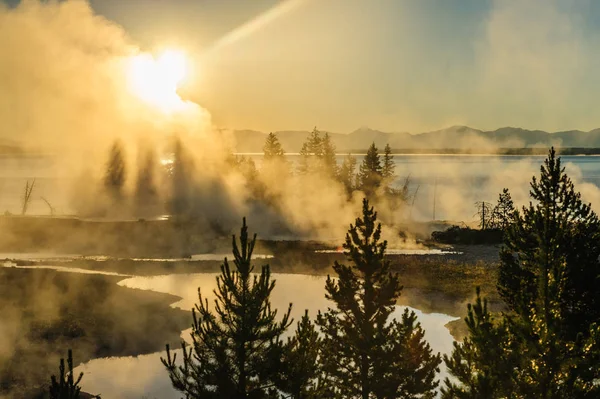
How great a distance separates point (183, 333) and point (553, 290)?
27.3m

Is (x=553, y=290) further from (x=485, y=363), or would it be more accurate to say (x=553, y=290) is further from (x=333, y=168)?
(x=333, y=168)

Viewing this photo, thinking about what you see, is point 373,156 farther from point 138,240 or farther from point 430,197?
point 430,197

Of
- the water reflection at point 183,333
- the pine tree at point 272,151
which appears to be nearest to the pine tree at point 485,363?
the water reflection at point 183,333

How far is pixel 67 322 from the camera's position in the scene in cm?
Answer: 3494

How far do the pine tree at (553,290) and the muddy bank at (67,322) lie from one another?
73.2 ft

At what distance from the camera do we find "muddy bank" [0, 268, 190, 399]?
28547mm

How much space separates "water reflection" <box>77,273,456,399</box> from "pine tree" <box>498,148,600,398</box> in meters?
13.5

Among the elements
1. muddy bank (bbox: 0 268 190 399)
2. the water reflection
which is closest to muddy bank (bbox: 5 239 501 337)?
the water reflection

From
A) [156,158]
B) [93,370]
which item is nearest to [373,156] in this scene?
[156,158]

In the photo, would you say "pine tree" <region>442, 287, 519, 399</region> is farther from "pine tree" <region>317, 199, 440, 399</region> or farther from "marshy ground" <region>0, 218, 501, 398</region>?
"marshy ground" <region>0, 218, 501, 398</region>

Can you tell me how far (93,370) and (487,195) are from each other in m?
172

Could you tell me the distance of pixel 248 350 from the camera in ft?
44.5

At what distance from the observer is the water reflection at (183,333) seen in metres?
27.5

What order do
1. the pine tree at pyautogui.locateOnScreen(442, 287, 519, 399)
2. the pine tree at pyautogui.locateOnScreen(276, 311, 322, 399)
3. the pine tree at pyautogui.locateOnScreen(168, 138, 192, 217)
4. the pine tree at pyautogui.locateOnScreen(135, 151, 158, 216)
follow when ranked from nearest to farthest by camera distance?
the pine tree at pyautogui.locateOnScreen(442, 287, 519, 399) < the pine tree at pyautogui.locateOnScreen(276, 311, 322, 399) < the pine tree at pyautogui.locateOnScreen(168, 138, 192, 217) < the pine tree at pyautogui.locateOnScreen(135, 151, 158, 216)
